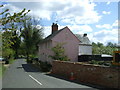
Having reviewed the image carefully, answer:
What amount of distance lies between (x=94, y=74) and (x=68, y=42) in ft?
75.2

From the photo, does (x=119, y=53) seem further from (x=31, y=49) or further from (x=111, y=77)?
(x=31, y=49)

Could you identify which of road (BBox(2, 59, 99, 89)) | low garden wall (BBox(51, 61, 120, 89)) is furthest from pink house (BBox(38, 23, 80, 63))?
road (BBox(2, 59, 99, 89))

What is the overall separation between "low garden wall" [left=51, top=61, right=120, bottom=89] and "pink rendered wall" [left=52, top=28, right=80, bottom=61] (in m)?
14.9

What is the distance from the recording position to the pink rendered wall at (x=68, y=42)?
37.5m

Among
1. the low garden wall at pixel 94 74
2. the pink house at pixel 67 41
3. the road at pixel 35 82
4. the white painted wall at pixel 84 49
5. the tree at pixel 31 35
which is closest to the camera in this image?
the low garden wall at pixel 94 74

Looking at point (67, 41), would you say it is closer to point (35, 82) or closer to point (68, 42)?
point (68, 42)

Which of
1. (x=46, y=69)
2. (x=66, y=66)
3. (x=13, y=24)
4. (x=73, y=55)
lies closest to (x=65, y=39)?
Result: (x=73, y=55)

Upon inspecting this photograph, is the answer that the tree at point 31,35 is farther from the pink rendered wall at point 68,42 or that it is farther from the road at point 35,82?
the road at point 35,82

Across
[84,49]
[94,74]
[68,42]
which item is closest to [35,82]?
[94,74]

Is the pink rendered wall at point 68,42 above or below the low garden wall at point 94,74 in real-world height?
above

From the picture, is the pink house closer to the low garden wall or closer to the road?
the low garden wall

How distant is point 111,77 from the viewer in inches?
536

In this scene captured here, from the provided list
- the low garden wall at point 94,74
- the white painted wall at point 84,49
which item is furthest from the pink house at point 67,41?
the low garden wall at point 94,74

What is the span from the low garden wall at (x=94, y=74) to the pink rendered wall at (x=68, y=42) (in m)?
14.9
